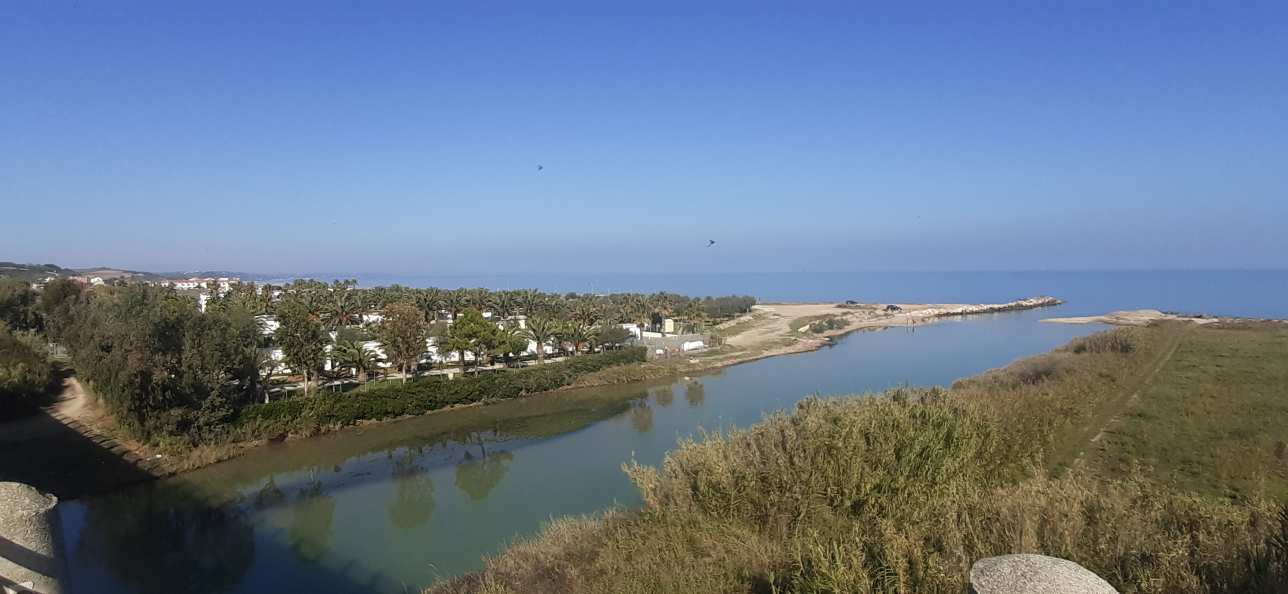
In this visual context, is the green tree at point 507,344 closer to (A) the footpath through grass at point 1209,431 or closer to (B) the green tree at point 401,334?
(B) the green tree at point 401,334

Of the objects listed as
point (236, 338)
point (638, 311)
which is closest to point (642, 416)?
point (236, 338)

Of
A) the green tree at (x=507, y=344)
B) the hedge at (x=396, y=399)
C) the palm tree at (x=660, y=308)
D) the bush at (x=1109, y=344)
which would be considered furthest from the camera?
the palm tree at (x=660, y=308)

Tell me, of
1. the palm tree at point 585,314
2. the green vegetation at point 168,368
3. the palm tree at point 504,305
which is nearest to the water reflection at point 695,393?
the palm tree at point 585,314

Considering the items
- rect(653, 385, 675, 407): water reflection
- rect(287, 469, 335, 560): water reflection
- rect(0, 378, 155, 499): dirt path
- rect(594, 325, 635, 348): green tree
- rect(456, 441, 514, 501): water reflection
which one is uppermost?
rect(594, 325, 635, 348): green tree

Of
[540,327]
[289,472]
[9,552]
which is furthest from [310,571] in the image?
[540,327]

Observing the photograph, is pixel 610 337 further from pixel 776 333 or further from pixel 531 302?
pixel 776 333

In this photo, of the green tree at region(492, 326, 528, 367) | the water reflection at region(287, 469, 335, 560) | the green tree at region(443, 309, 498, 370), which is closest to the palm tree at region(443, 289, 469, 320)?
the green tree at region(492, 326, 528, 367)

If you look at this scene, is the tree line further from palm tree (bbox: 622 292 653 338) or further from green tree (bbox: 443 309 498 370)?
palm tree (bbox: 622 292 653 338)
